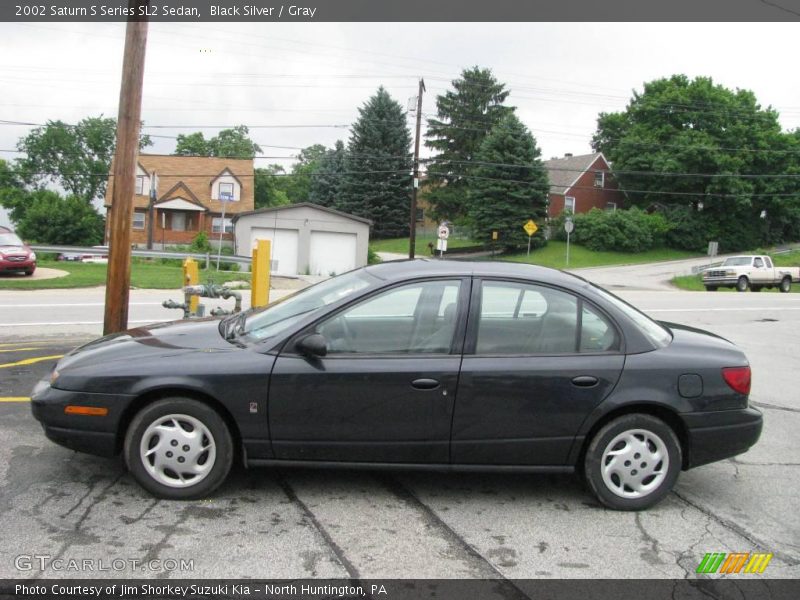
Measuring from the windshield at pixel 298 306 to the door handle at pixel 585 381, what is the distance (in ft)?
4.64

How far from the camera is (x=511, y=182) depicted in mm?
47562

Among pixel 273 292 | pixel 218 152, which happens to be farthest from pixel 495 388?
pixel 218 152

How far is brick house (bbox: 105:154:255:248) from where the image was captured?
166ft

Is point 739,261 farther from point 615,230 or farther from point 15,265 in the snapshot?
point 15,265

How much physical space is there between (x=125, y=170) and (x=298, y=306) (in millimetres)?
3777

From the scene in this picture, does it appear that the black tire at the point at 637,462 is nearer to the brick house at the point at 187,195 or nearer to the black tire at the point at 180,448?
the black tire at the point at 180,448

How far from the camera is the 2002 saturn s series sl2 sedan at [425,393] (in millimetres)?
4012

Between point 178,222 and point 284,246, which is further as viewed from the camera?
point 178,222

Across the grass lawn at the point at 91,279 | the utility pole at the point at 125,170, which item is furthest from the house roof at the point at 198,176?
the utility pole at the point at 125,170

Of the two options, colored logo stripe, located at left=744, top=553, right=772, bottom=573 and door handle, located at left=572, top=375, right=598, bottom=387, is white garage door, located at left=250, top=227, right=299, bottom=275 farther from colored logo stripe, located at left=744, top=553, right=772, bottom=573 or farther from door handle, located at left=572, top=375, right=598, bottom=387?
colored logo stripe, located at left=744, top=553, right=772, bottom=573

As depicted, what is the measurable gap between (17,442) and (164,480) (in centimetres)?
163

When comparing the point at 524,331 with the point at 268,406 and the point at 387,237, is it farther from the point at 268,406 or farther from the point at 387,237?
the point at 387,237

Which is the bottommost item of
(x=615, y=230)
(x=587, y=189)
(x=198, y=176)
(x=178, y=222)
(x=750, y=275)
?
(x=750, y=275)

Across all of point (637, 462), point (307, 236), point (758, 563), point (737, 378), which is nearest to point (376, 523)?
point (637, 462)
